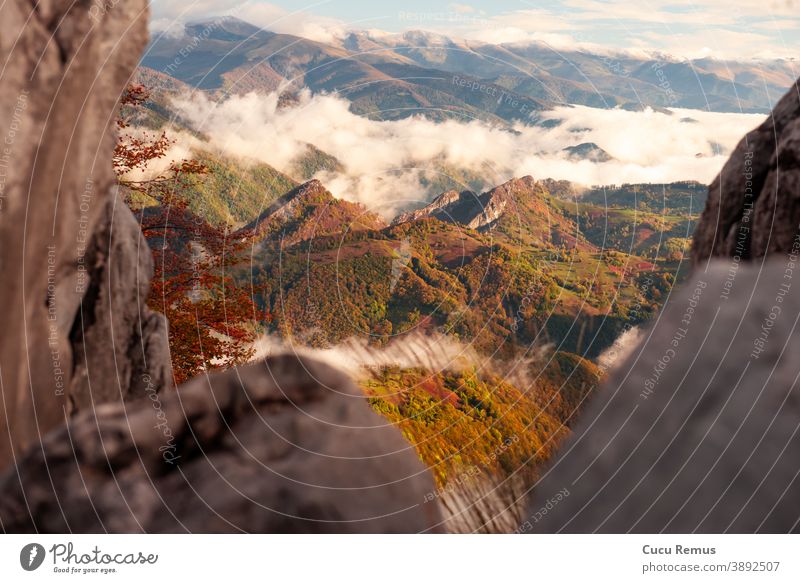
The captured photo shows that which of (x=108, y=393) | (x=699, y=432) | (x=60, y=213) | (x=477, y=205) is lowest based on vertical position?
(x=477, y=205)

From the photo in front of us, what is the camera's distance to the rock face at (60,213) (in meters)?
6.72

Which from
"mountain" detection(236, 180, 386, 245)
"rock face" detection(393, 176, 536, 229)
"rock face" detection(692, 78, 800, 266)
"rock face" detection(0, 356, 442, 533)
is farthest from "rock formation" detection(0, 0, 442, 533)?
"rock face" detection(393, 176, 536, 229)

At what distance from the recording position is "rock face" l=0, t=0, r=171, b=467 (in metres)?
6.72

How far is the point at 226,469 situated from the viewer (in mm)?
5668

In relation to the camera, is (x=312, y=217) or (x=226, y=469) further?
(x=312, y=217)

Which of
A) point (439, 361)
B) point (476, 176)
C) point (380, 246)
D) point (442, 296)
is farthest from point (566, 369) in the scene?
point (476, 176)

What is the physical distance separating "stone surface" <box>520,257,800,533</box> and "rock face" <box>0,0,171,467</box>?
6126 mm

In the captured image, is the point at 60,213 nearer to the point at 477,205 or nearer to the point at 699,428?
the point at 699,428

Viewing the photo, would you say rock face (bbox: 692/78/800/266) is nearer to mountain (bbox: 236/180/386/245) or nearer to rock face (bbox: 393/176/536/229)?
mountain (bbox: 236/180/386/245)

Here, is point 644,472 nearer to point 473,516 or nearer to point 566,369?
point 473,516

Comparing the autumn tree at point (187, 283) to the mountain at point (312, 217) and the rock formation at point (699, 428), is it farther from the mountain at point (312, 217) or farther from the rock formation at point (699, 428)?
the mountain at point (312, 217)

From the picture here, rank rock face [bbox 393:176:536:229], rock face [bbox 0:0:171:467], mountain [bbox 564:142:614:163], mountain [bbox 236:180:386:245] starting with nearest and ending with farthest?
rock face [bbox 0:0:171:467], mountain [bbox 236:180:386:245], rock face [bbox 393:176:536:229], mountain [bbox 564:142:614:163]

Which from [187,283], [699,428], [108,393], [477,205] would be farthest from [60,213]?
[477,205]

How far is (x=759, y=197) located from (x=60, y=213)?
8.57 metres
